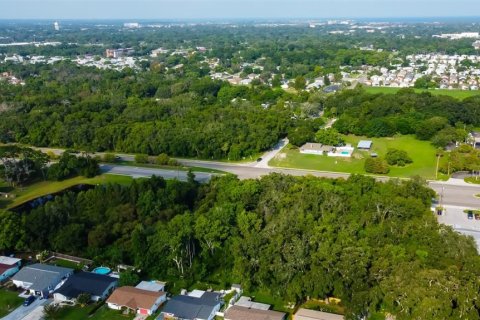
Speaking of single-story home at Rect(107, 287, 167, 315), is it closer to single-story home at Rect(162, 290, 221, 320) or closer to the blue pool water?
single-story home at Rect(162, 290, 221, 320)

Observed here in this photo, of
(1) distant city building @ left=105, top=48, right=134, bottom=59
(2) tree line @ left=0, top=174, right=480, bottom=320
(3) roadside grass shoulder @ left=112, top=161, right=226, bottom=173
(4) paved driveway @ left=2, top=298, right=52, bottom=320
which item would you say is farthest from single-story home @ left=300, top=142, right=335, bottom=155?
(1) distant city building @ left=105, top=48, right=134, bottom=59

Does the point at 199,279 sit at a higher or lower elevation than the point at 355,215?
lower

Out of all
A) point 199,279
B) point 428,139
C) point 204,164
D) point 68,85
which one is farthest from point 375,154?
point 68,85

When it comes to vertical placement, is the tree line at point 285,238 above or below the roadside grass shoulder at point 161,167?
above

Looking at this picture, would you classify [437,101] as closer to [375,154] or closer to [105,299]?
[375,154]

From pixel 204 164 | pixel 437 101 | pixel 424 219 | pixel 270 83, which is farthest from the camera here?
pixel 270 83

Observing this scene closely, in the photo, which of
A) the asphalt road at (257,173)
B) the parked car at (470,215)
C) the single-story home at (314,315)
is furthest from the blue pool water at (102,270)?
the parked car at (470,215)

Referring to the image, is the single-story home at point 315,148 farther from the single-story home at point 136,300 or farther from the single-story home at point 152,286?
the single-story home at point 136,300
